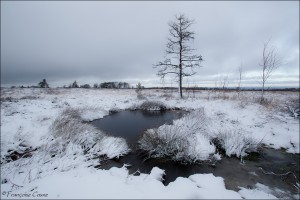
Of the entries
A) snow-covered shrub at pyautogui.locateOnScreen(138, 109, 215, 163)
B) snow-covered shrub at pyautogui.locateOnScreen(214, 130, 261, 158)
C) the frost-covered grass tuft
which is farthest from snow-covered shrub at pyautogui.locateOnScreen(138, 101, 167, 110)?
snow-covered shrub at pyautogui.locateOnScreen(214, 130, 261, 158)

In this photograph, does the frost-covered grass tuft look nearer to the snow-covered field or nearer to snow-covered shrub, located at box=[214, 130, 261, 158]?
the snow-covered field

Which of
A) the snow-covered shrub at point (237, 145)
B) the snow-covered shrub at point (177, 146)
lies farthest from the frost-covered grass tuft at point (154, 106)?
the snow-covered shrub at point (237, 145)

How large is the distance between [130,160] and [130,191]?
243cm

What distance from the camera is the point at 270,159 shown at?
20.9 feet

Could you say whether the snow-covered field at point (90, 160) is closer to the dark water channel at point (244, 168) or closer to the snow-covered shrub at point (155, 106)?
the dark water channel at point (244, 168)

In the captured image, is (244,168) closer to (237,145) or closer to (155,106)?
(237,145)

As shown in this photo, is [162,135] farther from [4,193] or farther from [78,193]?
[4,193]

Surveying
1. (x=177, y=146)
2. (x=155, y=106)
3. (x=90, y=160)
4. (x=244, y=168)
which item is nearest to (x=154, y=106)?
(x=155, y=106)

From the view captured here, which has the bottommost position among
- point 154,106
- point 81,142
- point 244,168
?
point 244,168

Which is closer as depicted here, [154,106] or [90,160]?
[90,160]

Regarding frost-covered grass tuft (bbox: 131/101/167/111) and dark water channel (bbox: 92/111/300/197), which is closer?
dark water channel (bbox: 92/111/300/197)

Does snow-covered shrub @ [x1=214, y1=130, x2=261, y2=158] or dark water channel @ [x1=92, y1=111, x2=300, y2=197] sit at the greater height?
snow-covered shrub @ [x1=214, y1=130, x2=261, y2=158]

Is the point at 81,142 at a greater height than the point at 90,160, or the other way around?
the point at 81,142

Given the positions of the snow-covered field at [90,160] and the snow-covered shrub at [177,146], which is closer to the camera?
the snow-covered field at [90,160]
